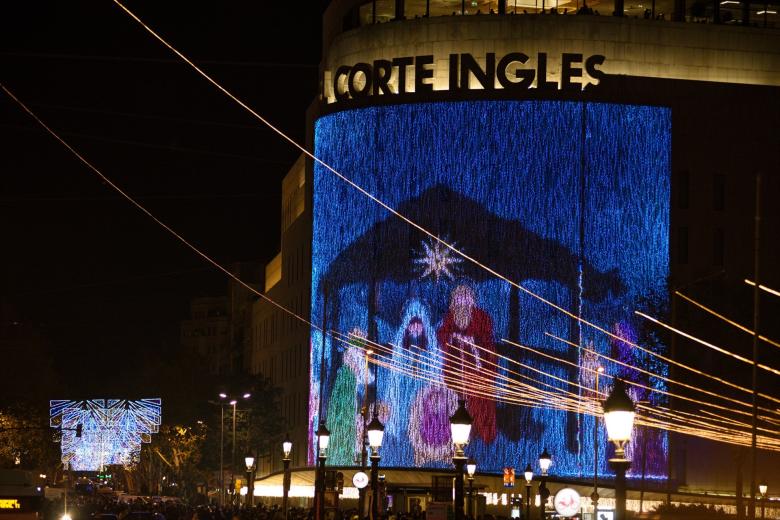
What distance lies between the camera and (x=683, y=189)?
86.4 meters

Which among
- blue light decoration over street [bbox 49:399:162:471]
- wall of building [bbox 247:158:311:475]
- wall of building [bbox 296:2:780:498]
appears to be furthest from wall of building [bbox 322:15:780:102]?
blue light decoration over street [bbox 49:399:162:471]

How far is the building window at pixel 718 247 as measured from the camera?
279ft

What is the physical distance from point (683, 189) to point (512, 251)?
10.00 m

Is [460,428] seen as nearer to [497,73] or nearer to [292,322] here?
[497,73]

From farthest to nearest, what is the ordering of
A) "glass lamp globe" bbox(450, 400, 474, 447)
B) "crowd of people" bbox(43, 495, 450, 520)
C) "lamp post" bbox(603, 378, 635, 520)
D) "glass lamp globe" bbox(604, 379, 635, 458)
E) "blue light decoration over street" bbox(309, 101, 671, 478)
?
"blue light decoration over street" bbox(309, 101, 671, 478), "crowd of people" bbox(43, 495, 450, 520), "glass lamp globe" bbox(450, 400, 474, 447), "glass lamp globe" bbox(604, 379, 635, 458), "lamp post" bbox(603, 378, 635, 520)

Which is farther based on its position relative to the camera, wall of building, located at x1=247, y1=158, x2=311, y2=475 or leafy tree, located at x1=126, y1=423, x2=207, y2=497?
leafy tree, located at x1=126, y1=423, x2=207, y2=497

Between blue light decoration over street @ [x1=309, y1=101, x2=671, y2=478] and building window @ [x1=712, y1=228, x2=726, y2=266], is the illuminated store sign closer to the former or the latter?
blue light decoration over street @ [x1=309, y1=101, x2=671, y2=478]

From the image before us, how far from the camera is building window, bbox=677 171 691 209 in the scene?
283 ft

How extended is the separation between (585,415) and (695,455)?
5.95 m

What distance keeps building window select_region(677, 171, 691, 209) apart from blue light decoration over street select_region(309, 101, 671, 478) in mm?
933

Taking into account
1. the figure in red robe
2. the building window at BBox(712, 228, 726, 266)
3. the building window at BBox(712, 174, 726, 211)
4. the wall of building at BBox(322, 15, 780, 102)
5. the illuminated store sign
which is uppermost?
the wall of building at BBox(322, 15, 780, 102)

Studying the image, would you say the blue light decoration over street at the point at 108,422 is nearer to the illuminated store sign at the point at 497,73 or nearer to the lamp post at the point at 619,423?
the illuminated store sign at the point at 497,73

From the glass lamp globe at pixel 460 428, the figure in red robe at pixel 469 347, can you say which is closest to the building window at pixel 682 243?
the figure in red robe at pixel 469 347

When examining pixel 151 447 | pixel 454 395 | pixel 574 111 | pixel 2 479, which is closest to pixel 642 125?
pixel 574 111
